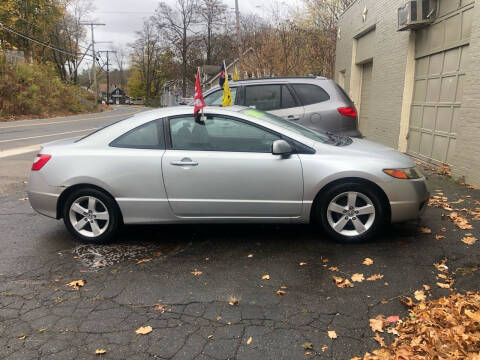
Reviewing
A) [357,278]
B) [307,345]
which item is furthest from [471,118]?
[307,345]

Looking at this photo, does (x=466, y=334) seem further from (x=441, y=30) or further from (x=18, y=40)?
(x=18, y=40)

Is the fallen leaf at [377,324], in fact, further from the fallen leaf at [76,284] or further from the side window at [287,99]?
the side window at [287,99]

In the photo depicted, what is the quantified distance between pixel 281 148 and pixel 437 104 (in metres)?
5.49

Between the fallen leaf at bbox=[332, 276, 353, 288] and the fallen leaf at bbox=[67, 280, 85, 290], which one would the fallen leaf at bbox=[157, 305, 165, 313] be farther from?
the fallen leaf at bbox=[332, 276, 353, 288]

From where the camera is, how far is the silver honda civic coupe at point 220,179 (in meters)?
4.30

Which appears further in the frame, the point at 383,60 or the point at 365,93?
the point at 365,93

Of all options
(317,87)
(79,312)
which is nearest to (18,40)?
(317,87)

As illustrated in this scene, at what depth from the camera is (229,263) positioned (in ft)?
13.3

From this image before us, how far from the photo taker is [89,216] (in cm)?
453

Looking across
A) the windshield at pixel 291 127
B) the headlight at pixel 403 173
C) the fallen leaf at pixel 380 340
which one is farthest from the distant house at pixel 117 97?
the fallen leaf at pixel 380 340

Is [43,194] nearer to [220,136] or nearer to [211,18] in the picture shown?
[220,136]

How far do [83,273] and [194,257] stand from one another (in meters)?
1.08

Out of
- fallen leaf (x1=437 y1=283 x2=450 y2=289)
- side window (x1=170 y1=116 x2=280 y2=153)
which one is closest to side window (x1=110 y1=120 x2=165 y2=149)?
side window (x1=170 y1=116 x2=280 y2=153)

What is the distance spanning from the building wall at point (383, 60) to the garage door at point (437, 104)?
2.13 feet
